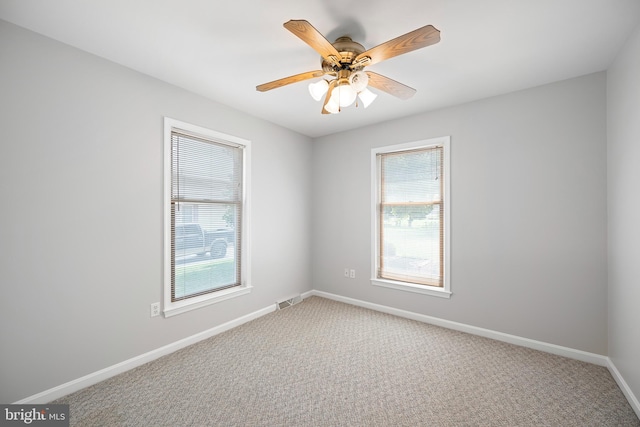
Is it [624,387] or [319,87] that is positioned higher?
[319,87]

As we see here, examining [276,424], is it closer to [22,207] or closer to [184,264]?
[184,264]

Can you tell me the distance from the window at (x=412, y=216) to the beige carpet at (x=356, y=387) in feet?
2.43

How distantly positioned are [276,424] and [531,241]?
2708 millimetres

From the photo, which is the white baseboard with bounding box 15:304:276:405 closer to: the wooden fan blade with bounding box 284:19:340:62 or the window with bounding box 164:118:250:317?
the window with bounding box 164:118:250:317

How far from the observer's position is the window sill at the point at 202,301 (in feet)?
8.59

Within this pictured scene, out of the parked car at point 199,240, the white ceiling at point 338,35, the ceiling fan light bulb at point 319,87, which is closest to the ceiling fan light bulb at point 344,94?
the ceiling fan light bulb at point 319,87

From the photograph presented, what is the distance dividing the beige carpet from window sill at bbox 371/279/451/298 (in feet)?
1.46

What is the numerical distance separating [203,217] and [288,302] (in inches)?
67.0

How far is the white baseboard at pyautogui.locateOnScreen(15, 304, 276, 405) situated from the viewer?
191 cm

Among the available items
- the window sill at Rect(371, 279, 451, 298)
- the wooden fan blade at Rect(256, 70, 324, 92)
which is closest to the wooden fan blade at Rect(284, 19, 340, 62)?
the wooden fan blade at Rect(256, 70, 324, 92)

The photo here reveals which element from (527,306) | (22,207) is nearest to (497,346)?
(527,306)

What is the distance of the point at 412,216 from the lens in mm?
3477

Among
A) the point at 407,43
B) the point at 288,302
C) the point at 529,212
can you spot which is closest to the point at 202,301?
the point at 288,302

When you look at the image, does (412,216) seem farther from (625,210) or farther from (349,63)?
(349,63)
